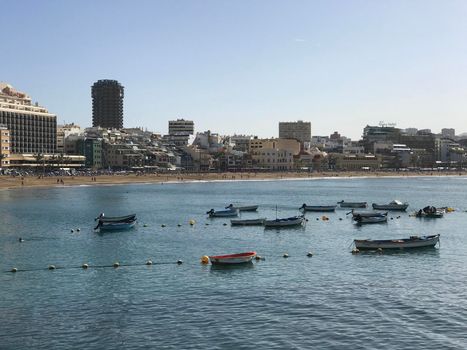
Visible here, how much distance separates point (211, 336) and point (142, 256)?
26.5 metres

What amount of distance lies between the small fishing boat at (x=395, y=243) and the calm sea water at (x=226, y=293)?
1499 millimetres

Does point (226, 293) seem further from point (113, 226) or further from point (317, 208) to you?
point (317, 208)

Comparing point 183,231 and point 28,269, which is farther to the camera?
point 183,231

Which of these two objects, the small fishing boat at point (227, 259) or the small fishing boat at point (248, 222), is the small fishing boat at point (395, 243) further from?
the small fishing boat at point (248, 222)

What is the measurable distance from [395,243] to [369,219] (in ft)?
95.7

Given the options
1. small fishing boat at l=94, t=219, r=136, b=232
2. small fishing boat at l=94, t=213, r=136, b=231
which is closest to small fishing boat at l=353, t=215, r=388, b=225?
small fishing boat at l=94, t=213, r=136, b=231

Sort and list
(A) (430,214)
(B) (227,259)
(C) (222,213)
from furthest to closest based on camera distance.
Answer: (C) (222,213) < (A) (430,214) < (B) (227,259)

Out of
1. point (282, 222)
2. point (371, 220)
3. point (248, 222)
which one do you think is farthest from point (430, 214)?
point (248, 222)

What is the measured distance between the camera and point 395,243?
62.2 m

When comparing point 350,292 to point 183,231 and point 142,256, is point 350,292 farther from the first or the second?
point 183,231

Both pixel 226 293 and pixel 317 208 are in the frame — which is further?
pixel 317 208

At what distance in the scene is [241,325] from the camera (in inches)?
1404

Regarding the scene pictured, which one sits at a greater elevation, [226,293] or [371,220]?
[371,220]

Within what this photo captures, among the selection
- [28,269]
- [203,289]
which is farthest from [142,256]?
[203,289]
